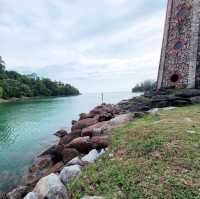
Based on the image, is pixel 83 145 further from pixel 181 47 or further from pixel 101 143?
pixel 181 47

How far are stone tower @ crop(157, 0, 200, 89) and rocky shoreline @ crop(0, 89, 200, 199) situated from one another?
87 centimetres

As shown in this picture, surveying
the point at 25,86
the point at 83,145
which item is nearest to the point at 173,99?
the point at 83,145

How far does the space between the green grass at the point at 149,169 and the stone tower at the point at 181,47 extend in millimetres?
6487

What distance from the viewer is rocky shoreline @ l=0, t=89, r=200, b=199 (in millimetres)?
4054

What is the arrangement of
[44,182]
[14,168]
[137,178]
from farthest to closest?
[14,168] < [44,182] < [137,178]

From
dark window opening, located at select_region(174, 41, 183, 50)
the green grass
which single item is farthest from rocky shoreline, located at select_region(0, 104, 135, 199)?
dark window opening, located at select_region(174, 41, 183, 50)

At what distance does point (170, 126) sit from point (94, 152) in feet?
7.24

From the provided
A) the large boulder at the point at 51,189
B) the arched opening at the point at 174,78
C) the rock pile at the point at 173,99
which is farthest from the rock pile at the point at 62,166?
the arched opening at the point at 174,78

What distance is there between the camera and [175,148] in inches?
176

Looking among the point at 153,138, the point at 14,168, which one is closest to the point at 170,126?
the point at 153,138

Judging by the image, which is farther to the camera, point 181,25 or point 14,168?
point 181,25

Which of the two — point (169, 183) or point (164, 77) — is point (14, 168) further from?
point (164, 77)

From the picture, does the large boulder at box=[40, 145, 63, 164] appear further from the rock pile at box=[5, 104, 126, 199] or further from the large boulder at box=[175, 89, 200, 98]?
the large boulder at box=[175, 89, 200, 98]

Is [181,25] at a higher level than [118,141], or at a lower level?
higher
